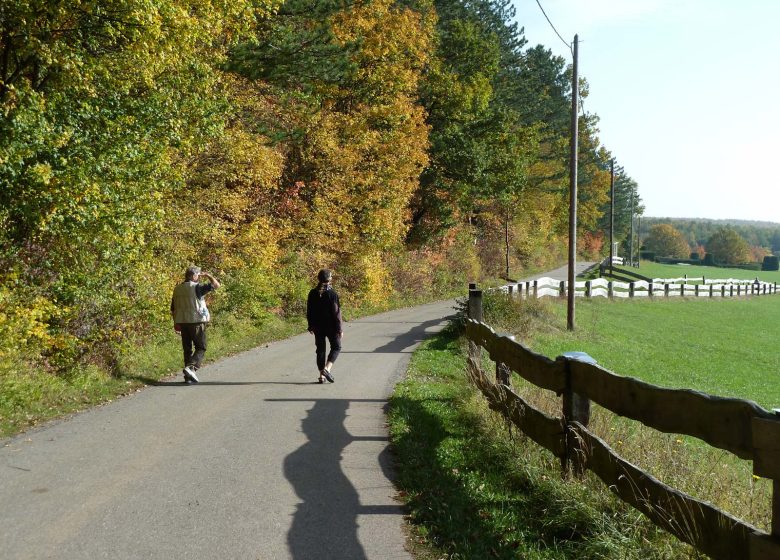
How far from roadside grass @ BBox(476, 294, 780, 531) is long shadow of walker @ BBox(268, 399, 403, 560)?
2340mm

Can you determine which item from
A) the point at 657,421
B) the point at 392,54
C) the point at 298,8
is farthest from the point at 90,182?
the point at 392,54

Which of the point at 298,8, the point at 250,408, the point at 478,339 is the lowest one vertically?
the point at 250,408

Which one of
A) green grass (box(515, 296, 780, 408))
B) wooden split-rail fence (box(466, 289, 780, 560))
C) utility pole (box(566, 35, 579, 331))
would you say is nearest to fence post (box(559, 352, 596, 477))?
wooden split-rail fence (box(466, 289, 780, 560))

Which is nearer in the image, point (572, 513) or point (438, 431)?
point (572, 513)

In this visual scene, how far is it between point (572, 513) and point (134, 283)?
9.11 m

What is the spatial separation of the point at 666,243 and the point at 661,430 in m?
189

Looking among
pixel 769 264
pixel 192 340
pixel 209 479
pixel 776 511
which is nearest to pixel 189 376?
pixel 192 340

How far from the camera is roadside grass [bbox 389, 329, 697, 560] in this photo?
4613 millimetres

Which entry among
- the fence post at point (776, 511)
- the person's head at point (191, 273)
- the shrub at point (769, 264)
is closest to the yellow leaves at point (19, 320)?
the person's head at point (191, 273)

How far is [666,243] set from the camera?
7082 inches

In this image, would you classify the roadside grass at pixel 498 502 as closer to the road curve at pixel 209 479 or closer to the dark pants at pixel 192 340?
the road curve at pixel 209 479

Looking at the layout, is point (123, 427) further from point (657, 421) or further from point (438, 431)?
point (657, 421)

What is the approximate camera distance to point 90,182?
32.8 feet

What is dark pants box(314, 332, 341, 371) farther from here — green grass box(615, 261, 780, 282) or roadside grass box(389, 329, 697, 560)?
green grass box(615, 261, 780, 282)
